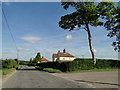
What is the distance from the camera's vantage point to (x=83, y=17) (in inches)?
1137

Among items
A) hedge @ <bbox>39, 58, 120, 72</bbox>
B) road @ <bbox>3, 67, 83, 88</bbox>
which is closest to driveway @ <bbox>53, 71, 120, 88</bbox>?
road @ <bbox>3, 67, 83, 88</bbox>

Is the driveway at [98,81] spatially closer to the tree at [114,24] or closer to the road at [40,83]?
the road at [40,83]

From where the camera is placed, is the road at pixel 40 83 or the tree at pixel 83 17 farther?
the tree at pixel 83 17

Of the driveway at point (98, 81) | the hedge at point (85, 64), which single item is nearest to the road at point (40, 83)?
the driveway at point (98, 81)

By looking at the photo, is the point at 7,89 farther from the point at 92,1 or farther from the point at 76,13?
the point at 92,1

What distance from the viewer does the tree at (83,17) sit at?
2738cm

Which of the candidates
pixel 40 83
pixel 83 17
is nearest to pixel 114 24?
pixel 83 17

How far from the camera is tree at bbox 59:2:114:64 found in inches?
1078

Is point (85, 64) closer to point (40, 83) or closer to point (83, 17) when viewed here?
point (83, 17)

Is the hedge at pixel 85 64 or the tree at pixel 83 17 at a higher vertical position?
the tree at pixel 83 17

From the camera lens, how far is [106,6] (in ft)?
92.1

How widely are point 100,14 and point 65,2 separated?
23.3 ft

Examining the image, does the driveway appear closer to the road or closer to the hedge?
the road

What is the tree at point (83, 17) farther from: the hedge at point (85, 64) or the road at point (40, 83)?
the road at point (40, 83)
